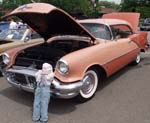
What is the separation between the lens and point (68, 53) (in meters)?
5.64

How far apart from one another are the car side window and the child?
2.54 meters

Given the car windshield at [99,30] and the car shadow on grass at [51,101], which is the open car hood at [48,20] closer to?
the car windshield at [99,30]

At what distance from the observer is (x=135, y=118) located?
15.6ft

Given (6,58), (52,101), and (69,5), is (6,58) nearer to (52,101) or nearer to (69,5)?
(52,101)

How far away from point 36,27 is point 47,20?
66 cm

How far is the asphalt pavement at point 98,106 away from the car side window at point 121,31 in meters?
1.12

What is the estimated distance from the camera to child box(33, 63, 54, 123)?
4.75 metres

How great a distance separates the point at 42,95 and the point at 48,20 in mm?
1906

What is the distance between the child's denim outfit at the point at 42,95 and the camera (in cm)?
475

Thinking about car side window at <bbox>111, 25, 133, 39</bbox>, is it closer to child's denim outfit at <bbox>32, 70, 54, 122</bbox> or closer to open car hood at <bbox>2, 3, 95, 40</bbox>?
open car hood at <bbox>2, 3, 95, 40</bbox>

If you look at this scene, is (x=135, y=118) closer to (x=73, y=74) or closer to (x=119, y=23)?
(x=73, y=74)

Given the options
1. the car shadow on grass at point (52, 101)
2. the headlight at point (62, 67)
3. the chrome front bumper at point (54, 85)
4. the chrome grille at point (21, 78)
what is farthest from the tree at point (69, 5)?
the headlight at point (62, 67)

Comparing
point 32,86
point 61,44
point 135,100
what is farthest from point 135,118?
point 61,44

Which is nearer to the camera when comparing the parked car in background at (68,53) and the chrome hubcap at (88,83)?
the parked car in background at (68,53)
